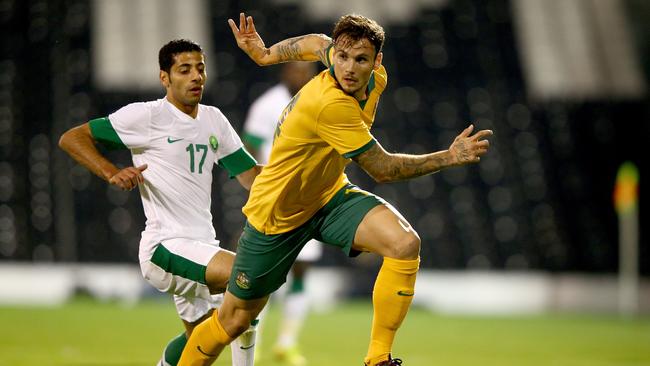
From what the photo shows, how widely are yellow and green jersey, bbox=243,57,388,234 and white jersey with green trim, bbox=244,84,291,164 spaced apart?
11.5 feet

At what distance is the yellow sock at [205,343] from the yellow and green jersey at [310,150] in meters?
0.52

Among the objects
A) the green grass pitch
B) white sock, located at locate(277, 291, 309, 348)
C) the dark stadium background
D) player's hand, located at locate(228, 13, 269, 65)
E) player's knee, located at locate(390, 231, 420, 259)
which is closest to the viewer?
player's knee, located at locate(390, 231, 420, 259)

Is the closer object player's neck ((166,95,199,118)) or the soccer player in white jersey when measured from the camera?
the soccer player in white jersey

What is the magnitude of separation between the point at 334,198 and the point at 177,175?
0.82 meters

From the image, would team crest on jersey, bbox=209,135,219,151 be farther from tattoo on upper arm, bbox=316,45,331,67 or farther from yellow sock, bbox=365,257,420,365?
yellow sock, bbox=365,257,420,365

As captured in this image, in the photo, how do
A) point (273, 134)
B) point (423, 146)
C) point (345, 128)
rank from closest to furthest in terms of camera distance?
point (345, 128)
point (273, 134)
point (423, 146)

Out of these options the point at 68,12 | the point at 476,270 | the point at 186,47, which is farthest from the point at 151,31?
the point at 186,47

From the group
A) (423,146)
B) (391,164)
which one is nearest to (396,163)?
(391,164)

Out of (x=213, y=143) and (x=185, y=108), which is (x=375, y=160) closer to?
(x=213, y=143)

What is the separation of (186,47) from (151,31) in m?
13.6

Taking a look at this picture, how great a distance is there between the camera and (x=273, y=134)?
27.4 ft

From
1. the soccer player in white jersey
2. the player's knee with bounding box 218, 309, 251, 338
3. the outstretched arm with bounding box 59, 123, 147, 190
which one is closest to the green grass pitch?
the soccer player in white jersey

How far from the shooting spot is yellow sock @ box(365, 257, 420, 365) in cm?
475

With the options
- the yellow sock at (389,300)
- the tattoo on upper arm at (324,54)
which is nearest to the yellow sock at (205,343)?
the yellow sock at (389,300)
